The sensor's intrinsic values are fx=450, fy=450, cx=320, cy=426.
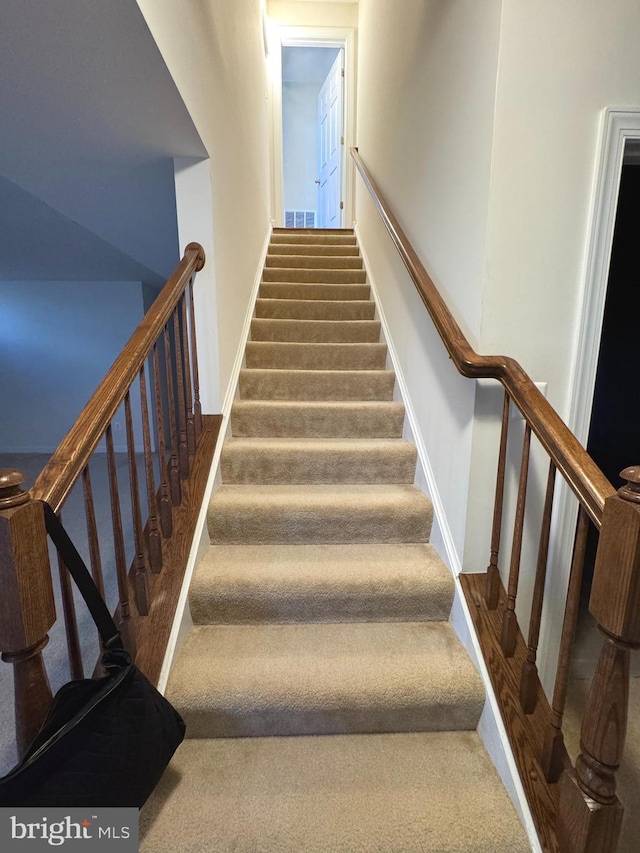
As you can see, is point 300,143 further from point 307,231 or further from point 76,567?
point 76,567

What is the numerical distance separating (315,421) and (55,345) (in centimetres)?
409

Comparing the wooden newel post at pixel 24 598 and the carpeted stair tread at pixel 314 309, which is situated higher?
the carpeted stair tread at pixel 314 309

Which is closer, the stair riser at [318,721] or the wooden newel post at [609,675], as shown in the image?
the wooden newel post at [609,675]

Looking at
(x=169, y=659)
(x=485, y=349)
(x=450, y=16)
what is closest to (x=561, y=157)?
(x=485, y=349)

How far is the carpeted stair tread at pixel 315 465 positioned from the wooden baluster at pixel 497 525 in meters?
0.63

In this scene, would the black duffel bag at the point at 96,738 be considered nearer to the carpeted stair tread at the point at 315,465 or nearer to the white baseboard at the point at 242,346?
the carpeted stair tread at the point at 315,465

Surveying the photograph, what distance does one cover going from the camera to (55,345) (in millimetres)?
4953

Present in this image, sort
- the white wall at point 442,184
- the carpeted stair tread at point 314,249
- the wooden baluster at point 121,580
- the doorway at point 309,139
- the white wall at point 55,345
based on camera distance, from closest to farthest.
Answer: the wooden baluster at point 121,580 → the white wall at point 442,184 → the carpeted stair tread at point 314,249 → the white wall at point 55,345 → the doorway at point 309,139

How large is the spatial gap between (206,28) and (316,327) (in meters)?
1.47

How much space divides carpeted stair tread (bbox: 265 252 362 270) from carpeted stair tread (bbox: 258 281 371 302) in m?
0.54

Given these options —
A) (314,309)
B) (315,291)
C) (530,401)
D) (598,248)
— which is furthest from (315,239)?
(530,401)

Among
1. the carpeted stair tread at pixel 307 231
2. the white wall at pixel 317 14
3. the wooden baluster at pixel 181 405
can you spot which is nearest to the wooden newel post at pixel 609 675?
the wooden baluster at pixel 181 405

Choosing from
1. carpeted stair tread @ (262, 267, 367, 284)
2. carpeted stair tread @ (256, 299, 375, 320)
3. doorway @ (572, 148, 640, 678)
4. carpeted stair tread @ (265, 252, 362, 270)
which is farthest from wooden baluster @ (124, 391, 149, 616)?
carpeted stair tread @ (265, 252, 362, 270)

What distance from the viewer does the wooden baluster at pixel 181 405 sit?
1.63 metres
